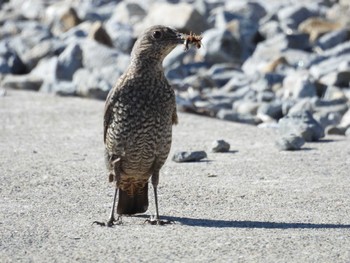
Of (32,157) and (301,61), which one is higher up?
(301,61)

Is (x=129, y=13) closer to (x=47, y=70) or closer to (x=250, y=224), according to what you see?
(x=47, y=70)

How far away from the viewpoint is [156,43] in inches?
336

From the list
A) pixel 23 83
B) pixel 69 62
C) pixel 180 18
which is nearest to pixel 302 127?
pixel 23 83

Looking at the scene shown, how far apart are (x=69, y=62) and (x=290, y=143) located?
8.19 m

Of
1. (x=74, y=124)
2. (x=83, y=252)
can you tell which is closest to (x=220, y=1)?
(x=74, y=124)

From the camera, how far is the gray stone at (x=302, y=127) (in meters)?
12.2

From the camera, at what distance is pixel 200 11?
24688 mm

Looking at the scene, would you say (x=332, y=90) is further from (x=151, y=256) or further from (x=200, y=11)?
(x=151, y=256)

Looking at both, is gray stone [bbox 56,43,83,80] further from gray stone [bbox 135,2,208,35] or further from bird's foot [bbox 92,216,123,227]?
bird's foot [bbox 92,216,123,227]

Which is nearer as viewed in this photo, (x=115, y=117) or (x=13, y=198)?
(x=115, y=117)

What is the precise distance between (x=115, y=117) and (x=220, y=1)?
731 inches

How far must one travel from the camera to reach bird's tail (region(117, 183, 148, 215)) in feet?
28.5

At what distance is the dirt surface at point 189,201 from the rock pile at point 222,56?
99 cm

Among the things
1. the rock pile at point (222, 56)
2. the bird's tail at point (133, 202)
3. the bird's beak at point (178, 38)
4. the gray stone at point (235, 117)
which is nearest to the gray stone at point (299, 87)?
the rock pile at point (222, 56)
